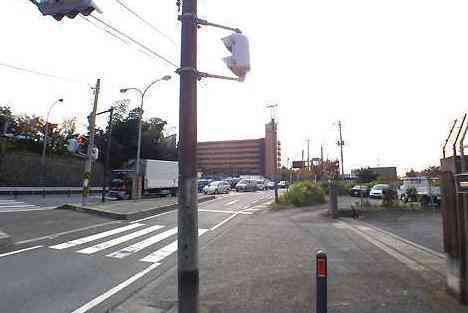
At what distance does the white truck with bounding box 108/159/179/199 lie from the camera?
33.7 meters

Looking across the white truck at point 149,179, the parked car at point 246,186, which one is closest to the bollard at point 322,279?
the white truck at point 149,179

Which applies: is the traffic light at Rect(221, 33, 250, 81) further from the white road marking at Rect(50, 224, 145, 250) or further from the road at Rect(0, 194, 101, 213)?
the road at Rect(0, 194, 101, 213)

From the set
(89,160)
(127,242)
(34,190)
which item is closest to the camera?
(127,242)

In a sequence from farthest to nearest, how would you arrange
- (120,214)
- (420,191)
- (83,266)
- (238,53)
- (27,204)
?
(420,191), (27,204), (120,214), (83,266), (238,53)

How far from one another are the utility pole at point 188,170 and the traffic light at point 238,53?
496 millimetres

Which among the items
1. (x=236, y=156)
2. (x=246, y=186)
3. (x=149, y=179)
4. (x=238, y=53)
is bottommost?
(x=246, y=186)

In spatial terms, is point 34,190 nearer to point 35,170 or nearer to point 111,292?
point 35,170

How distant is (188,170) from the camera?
5223 mm

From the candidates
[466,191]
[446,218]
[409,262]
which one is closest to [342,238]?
[409,262]

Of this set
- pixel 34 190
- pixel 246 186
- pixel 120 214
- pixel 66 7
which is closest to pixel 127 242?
pixel 120 214

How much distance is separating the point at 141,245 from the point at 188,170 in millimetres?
7907

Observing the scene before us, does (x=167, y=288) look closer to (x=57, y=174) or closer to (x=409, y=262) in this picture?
(x=409, y=262)

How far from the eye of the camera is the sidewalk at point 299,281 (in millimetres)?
6199

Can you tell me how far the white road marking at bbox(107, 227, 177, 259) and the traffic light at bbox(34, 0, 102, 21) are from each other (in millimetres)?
6864
